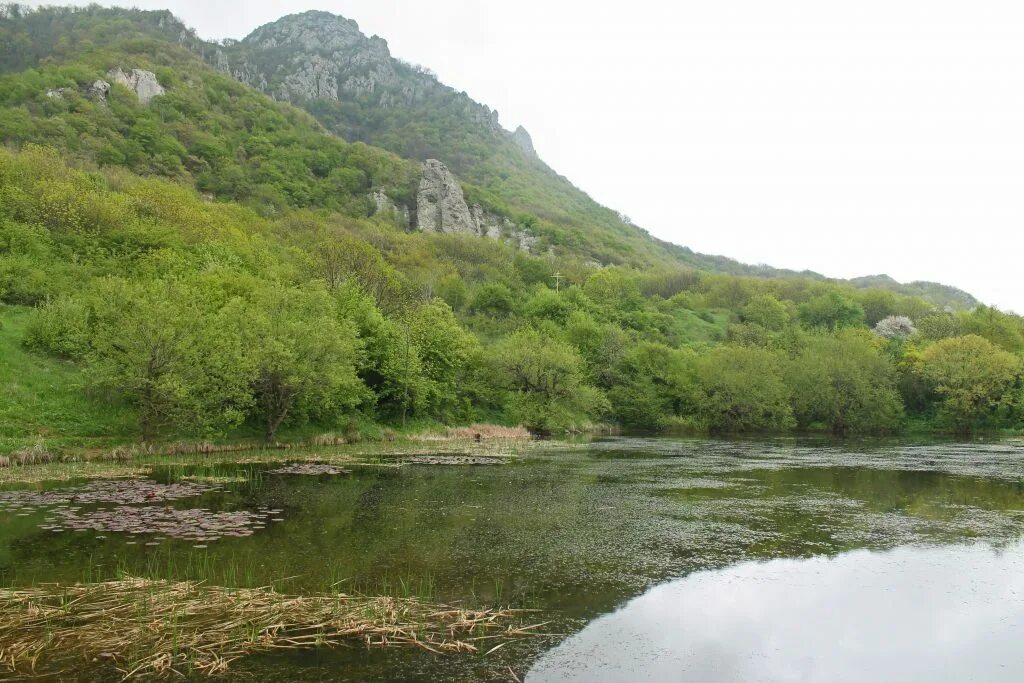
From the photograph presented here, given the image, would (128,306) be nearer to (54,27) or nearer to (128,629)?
(128,629)

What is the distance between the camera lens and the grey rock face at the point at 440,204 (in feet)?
486

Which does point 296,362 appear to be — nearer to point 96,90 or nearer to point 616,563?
point 616,563

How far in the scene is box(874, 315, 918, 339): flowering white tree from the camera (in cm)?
12431

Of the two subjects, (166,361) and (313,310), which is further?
(313,310)

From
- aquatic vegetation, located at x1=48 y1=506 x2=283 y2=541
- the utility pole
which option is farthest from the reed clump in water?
the utility pole

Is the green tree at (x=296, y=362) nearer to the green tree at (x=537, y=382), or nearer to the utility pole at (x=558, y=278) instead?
the green tree at (x=537, y=382)

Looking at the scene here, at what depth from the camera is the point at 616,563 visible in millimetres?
13570

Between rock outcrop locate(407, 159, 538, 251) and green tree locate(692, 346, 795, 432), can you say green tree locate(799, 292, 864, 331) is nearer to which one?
green tree locate(692, 346, 795, 432)

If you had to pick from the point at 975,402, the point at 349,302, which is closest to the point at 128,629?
the point at 349,302

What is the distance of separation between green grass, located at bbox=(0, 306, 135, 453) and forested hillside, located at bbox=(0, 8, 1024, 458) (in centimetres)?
15

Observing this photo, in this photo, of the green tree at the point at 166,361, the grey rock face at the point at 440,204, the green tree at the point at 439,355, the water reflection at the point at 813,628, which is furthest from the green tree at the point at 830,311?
the water reflection at the point at 813,628

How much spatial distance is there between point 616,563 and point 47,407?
32253 millimetres

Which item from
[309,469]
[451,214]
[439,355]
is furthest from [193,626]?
[451,214]

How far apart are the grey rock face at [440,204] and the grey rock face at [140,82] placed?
2324 inches
